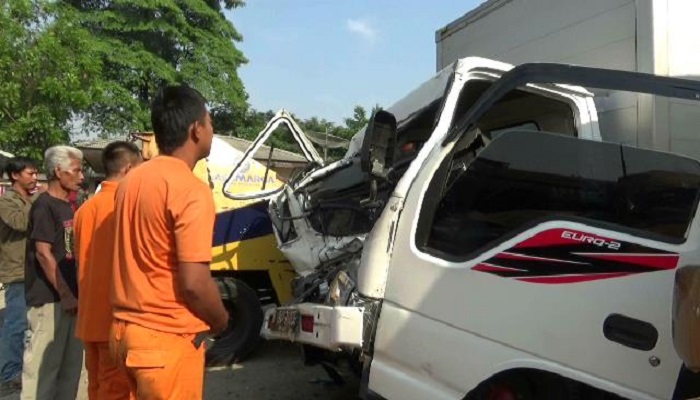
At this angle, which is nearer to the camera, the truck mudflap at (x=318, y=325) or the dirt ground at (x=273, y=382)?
the truck mudflap at (x=318, y=325)

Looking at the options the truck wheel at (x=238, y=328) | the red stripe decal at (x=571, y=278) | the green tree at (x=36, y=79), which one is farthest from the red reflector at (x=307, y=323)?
the green tree at (x=36, y=79)

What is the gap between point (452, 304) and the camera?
10.0 feet

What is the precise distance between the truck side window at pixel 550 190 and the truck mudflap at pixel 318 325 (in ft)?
1.91

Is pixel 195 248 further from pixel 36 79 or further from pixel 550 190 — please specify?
pixel 36 79

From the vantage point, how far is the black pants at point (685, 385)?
7.93 feet

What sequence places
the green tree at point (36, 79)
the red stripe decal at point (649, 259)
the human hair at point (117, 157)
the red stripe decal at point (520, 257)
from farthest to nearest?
1. the green tree at point (36, 79)
2. the human hair at point (117, 157)
3. the red stripe decal at point (520, 257)
4. the red stripe decal at point (649, 259)

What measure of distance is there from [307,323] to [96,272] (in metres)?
1.29

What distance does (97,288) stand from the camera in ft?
10.9

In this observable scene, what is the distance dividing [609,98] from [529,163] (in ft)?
2.90

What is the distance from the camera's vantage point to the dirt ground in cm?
550

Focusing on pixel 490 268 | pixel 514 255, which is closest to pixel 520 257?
pixel 514 255

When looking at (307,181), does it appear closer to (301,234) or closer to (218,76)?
(301,234)

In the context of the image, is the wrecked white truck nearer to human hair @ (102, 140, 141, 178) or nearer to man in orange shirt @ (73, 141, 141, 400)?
man in orange shirt @ (73, 141, 141, 400)

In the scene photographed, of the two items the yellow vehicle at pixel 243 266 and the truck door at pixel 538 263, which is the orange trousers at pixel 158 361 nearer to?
the truck door at pixel 538 263
